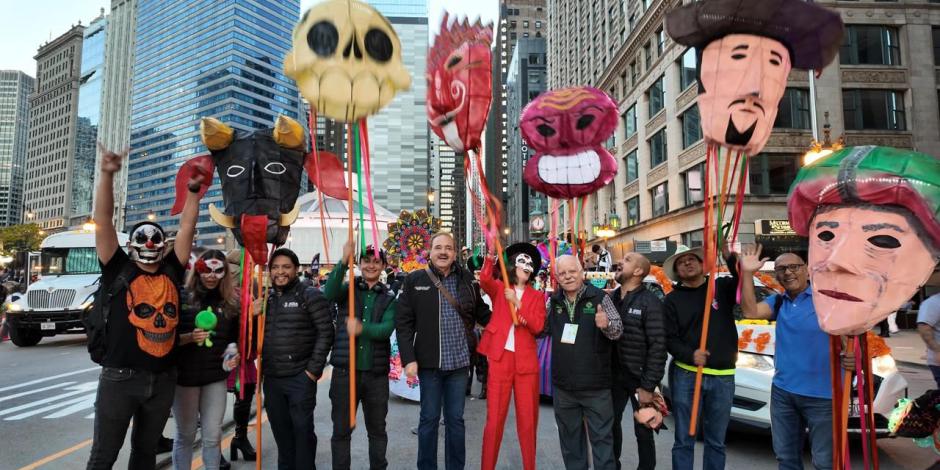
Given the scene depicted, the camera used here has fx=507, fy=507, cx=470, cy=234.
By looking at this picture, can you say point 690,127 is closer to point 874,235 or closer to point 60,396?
point 874,235

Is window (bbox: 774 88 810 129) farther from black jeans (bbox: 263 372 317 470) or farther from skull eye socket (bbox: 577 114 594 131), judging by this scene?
black jeans (bbox: 263 372 317 470)

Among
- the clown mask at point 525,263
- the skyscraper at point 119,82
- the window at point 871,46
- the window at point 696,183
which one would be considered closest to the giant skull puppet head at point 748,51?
the clown mask at point 525,263

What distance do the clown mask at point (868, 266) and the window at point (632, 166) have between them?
1237 inches

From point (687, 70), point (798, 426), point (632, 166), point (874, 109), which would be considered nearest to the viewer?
point (798, 426)

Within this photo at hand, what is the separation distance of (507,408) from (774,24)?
10.0ft

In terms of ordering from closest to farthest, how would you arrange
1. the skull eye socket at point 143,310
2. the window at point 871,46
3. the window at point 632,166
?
the skull eye socket at point 143,310 < the window at point 871,46 < the window at point 632,166

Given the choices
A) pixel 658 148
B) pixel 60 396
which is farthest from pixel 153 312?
pixel 658 148

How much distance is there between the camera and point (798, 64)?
10.9 ft

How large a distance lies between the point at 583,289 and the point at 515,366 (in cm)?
77

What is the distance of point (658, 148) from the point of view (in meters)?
29.4

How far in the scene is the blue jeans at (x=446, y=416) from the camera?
3744mm

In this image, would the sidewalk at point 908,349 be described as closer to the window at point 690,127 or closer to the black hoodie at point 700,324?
the black hoodie at point 700,324

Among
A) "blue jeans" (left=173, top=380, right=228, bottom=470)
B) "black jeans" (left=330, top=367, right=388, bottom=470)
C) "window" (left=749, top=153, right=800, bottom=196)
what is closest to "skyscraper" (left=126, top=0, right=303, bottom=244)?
"window" (left=749, top=153, right=800, bottom=196)

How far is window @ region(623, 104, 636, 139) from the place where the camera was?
33284mm
